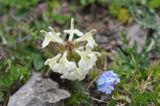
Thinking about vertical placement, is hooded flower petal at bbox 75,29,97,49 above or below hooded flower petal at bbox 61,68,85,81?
above

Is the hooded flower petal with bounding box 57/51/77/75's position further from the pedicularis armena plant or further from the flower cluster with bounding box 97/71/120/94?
the flower cluster with bounding box 97/71/120/94

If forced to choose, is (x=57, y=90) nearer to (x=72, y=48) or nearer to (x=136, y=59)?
(x=72, y=48)

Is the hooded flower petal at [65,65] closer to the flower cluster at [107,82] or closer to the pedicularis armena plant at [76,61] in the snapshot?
the pedicularis armena plant at [76,61]

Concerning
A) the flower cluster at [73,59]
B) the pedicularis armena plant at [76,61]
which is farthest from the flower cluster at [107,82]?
the flower cluster at [73,59]

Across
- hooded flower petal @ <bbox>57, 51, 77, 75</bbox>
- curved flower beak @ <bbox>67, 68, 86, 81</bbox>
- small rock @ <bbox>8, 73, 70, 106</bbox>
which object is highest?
hooded flower petal @ <bbox>57, 51, 77, 75</bbox>

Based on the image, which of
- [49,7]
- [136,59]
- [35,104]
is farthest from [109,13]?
[35,104]

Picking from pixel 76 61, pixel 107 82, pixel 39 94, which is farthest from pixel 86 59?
pixel 39 94

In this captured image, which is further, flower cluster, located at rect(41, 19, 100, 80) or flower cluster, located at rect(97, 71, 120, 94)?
flower cluster, located at rect(97, 71, 120, 94)

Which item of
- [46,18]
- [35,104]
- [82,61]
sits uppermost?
[46,18]

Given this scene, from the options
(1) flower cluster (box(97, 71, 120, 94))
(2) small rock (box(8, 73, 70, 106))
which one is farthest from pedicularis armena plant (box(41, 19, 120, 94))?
(2) small rock (box(8, 73, 70, 106))
